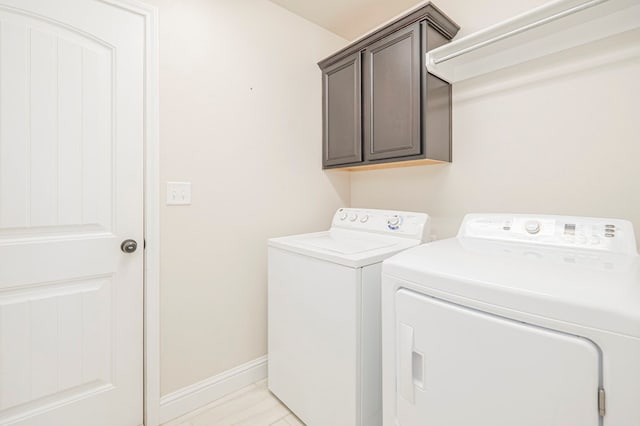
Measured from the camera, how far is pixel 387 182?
2234 mm

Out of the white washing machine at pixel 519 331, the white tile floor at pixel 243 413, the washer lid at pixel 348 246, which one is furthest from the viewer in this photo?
the white tile floor at pixel 243 413

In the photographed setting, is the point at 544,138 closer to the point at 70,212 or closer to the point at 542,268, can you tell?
the point at 542,268

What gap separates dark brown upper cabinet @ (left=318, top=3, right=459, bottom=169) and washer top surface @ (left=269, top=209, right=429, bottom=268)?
13.5 inches

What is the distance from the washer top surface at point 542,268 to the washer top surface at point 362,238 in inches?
8.3

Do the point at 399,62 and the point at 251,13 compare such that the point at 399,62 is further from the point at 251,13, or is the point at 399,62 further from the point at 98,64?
the point at 98,64

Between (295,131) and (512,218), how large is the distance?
1.44m

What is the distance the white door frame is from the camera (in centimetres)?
150

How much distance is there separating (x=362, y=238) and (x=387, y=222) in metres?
0.19

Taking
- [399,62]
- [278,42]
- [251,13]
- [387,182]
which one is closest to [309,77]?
[278,42]

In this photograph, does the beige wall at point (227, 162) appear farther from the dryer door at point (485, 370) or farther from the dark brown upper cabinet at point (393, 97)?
the dryer door at point (485, 370)

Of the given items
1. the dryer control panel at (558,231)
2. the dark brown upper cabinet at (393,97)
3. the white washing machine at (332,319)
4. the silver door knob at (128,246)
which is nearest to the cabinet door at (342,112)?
the dark brown upper cabinet at (393,97)

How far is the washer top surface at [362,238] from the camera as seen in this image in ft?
4.55

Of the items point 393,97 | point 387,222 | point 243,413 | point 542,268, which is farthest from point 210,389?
point 393,97

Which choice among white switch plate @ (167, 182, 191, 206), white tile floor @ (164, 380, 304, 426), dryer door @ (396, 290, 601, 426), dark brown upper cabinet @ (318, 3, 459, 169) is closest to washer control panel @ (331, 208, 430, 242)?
dark brown upper cabinet @ (318, 3, 459, 169)
